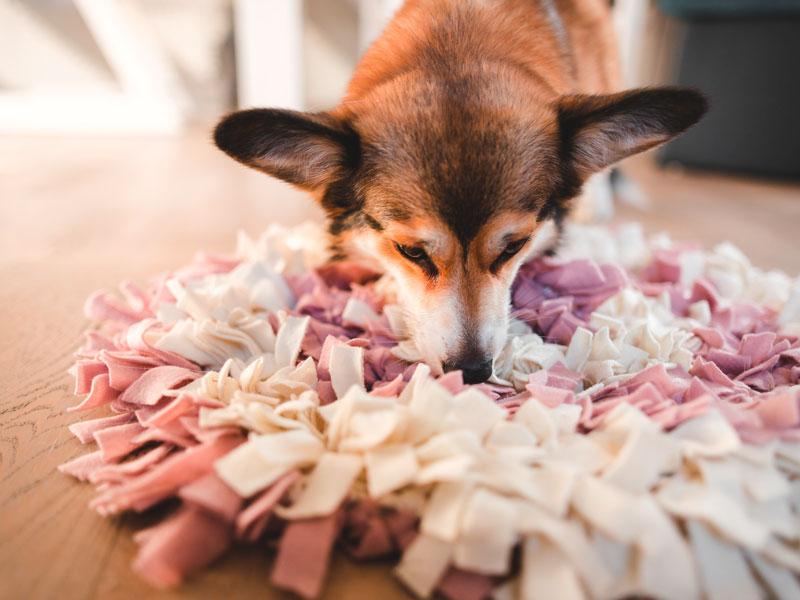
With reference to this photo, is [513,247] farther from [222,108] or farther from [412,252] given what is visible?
[222,108]

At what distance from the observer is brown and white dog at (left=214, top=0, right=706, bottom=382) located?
118 centimetres

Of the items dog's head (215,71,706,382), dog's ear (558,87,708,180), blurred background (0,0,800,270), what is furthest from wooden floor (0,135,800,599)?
dog's ear (558,87,708,180)

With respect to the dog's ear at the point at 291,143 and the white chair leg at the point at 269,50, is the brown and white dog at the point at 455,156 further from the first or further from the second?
the white chair leg at the point at 269,50

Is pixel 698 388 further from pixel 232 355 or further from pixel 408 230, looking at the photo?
pixel 232 355

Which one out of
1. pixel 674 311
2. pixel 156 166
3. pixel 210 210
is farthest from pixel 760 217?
pixel 156 166

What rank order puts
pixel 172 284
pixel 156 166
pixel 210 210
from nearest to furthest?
pixel 172 284 → pixel 210 210 → pixel 156 166

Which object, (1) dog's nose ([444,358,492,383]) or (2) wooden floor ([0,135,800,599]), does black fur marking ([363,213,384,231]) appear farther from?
(2) wooden floor ([0,135,800,599])

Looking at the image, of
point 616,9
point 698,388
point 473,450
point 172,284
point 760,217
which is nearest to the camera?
point 473,450

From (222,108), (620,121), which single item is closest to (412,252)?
(620,121)

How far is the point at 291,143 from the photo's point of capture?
1228 millimetres

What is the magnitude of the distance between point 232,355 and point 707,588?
0.90 metres

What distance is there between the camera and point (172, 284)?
1487 millimetres

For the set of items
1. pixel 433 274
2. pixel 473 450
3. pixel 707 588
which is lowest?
pixel 707 588

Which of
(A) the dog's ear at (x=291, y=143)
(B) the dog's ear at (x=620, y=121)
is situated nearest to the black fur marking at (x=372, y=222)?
(A) the dog's ear at (x=291, y=143)
